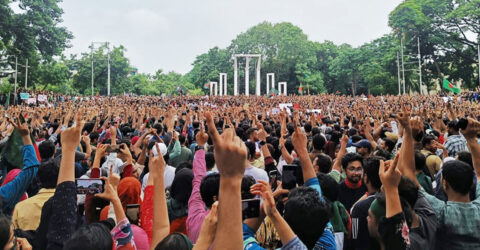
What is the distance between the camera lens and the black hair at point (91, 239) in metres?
2.04

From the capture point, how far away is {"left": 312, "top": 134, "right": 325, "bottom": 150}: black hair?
5.61m

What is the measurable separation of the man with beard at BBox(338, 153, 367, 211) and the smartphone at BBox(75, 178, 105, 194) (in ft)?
7.84

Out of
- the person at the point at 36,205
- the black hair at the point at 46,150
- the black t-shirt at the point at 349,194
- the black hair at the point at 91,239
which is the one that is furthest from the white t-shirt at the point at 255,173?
the black hair at the point at 46,150

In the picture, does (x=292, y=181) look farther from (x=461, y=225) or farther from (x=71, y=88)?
(x=71, y=88)

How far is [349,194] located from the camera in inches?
163

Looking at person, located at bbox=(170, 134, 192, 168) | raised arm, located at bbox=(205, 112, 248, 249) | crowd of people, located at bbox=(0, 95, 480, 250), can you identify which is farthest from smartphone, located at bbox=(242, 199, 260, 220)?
person, located at bbox=(170, 134, 192, 168)

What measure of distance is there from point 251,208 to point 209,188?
2.17 feet

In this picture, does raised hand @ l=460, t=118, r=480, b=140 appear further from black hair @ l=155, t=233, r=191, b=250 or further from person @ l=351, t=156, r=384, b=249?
black hair @ l=155, t=233, r=191, b=250

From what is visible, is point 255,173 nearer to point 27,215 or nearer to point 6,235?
point 27,215

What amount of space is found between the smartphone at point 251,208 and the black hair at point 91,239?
743mm

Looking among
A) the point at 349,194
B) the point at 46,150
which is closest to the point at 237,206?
the point at 349,194

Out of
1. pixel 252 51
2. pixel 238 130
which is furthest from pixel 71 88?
pixel 238 130

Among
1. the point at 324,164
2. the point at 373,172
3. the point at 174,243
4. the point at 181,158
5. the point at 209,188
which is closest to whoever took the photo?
the point at 174,243

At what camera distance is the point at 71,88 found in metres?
55.4
